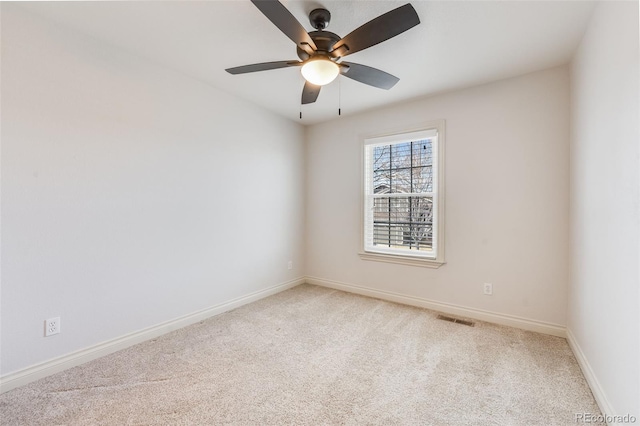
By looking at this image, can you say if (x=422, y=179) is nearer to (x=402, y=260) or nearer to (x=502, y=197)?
(x=502, y=197)

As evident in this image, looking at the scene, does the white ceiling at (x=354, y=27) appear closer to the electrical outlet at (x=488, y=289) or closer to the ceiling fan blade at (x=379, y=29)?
the ceiling fan blade at (x=379, y=29)

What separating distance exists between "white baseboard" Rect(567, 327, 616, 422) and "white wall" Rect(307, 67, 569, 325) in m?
0.37

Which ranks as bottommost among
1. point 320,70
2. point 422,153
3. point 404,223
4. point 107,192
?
point 404,223

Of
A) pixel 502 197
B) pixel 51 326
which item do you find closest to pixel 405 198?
pixel 502 197

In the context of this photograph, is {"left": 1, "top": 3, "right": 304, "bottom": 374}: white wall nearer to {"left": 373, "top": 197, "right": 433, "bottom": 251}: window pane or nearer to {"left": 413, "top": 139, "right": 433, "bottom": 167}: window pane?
{"left": 373, "top": 197, "right": 433, "bottom": 251}: window pane

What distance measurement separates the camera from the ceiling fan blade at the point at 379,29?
141 centimetres

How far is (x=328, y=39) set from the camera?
1.74 meters

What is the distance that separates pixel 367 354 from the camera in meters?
2.21

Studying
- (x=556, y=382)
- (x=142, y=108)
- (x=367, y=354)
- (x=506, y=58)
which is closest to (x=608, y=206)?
(x=556, y=382)

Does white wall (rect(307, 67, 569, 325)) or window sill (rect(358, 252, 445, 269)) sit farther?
window sill (rect(358, 252, 445, 269))

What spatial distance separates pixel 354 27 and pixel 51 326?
3017mm

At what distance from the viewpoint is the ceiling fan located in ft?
4.67

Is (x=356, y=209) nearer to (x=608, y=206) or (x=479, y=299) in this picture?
(x=479, y=299)

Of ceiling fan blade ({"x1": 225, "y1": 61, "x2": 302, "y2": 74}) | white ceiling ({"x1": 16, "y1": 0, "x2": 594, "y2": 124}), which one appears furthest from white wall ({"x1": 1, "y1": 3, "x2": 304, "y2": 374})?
ceiling fan blade ({"x1": 225, "y1": 61, "x2": 302, "y2": 74})
